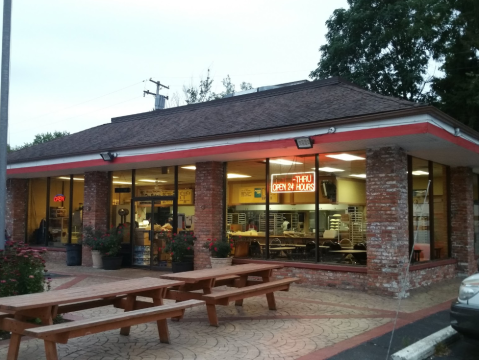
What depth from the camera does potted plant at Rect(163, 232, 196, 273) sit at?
12992 millimetres

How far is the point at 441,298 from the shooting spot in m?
9.80

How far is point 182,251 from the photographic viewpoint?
13.0 m

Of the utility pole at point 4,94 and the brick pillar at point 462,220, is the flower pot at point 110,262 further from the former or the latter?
the brick pillar at point 462,220

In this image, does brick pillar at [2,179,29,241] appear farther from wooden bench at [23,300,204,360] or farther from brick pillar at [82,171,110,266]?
wooden bench at [23,300,204,360]

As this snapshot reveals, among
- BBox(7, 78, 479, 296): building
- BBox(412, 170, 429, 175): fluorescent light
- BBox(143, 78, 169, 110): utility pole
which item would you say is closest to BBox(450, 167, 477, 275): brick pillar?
BBox(7, 78, 479, 296): building

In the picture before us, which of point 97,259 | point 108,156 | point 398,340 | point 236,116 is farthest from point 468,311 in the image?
point 97,259

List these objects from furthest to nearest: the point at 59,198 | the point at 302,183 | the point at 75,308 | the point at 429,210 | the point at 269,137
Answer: the point at 59,198, the point at 429,210, the point at 302,183, the point at 269,137, the point at 75,308

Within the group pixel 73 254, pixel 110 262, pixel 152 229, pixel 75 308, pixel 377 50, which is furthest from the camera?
pixel 377 50

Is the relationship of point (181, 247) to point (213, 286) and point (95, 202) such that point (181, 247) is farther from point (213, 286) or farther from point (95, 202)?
point (213, 286)

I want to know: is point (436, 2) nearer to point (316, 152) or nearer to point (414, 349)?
point (316, 152)

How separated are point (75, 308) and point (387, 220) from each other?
6590 millimetres

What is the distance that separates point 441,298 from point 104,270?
9.42 m

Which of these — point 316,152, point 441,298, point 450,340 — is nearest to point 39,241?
point 316,152

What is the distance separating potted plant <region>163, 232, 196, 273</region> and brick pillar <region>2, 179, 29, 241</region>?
802 centimetres
